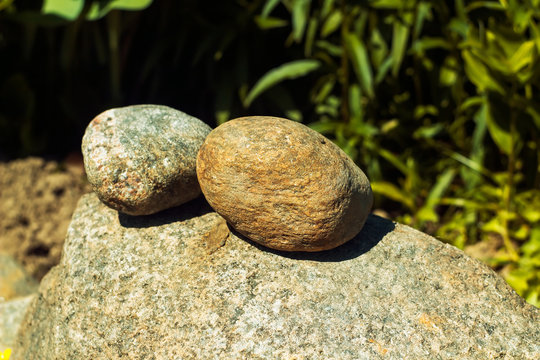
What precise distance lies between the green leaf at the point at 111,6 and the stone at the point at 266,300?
1.53m

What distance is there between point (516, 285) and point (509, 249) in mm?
309

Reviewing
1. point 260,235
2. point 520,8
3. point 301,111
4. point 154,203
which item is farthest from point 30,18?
point 520,8

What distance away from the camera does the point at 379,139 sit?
11.7ft

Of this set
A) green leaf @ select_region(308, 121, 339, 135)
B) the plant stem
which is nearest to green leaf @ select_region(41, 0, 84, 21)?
green leaf @ select_region(308, 121, 339, 135)

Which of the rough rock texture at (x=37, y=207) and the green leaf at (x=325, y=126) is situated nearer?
the green leaf at (x=325, y=126)

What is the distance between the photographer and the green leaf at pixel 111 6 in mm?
3170

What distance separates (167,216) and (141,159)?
286 mm

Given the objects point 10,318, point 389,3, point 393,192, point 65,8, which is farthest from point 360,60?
point 10,318

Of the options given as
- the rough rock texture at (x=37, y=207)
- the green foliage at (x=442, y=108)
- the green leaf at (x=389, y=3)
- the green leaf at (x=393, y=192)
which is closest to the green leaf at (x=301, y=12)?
the green foliage at (x=442, y=108)

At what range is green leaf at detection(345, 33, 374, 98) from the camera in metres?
3.13

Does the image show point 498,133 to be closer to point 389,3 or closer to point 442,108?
point 442,108

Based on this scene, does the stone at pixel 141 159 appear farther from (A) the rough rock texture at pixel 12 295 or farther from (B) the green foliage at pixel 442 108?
(B) the green foliage at pixel 442 108

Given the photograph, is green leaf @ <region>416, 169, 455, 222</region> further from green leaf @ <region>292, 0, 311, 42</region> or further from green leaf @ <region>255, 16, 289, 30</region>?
green leaf @ <region>255, 16, 289, 30</region>

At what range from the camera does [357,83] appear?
3406 millimetres
